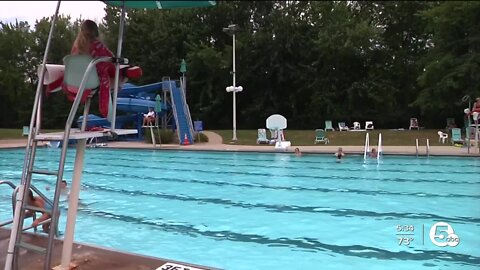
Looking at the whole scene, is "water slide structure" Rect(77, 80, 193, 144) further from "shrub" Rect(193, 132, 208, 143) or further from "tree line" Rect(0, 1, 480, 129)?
"tree line" Rect(0, 1, 480, 129)

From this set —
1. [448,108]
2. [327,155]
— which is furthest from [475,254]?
[448,108]

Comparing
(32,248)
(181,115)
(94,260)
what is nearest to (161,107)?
(181,115)

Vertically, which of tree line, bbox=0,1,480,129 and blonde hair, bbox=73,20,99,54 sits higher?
tree line, bbox=0,1,480,129

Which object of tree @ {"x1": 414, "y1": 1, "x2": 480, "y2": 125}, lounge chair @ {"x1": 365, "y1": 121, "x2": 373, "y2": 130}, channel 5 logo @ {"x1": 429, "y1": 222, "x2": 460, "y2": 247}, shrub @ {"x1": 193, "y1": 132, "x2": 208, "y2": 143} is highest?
tree @ {"x1": 414, "y1": 1, "x2": 480, "y2": 125}

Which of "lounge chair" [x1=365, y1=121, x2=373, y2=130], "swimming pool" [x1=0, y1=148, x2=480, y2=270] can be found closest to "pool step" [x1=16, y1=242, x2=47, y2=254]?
"swimming pool" [x1=0, y1=148, x2=480, y2=270]

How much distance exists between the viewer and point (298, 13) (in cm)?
3525

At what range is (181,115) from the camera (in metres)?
19.9

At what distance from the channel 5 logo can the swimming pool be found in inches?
1.9

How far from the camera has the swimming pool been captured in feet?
17.1

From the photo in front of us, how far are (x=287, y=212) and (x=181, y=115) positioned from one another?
1324 centimetres

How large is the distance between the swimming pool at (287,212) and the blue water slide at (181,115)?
6.24m

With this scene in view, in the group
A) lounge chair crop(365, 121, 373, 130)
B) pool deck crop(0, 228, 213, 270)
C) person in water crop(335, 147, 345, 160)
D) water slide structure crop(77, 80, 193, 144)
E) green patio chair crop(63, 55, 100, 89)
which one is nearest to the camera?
green patio chair crop(63, 55, 100, 89)

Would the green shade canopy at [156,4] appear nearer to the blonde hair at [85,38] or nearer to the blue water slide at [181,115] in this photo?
the blonde hair at [85,38]

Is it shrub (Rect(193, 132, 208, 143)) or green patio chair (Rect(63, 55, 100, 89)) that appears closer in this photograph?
green patio chair (Rect(63, 55, 100, 89))
